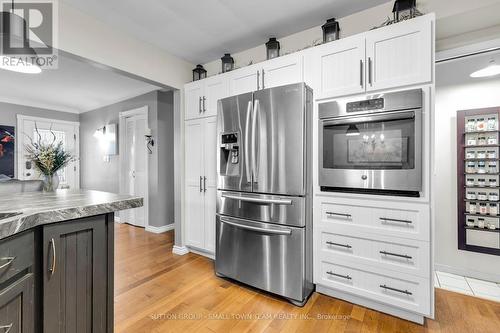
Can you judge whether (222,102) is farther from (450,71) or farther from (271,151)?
(450,71)

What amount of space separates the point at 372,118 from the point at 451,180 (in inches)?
57.4

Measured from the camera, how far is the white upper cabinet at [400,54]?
163 cm

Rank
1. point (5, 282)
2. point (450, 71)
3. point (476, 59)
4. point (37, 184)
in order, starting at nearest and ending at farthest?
point (5, 282), point (37, 184), point (476, 59), point (450, 71)

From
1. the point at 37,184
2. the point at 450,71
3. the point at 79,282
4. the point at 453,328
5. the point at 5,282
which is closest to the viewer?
the point at 5,282

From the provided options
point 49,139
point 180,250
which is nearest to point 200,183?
point 180,250

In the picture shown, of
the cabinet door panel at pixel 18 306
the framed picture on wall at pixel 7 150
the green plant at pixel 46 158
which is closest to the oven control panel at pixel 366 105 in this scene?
the cabinet door panel at pixel 18 306

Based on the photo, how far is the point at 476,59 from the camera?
2174mm

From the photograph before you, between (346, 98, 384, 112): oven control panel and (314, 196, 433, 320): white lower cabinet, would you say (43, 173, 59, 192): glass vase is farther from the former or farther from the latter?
(346, 98, 384, 112): oven control panel

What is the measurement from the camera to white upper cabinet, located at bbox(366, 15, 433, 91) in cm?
163

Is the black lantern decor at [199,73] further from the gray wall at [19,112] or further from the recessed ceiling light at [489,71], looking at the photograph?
the gray wall at [19,112]

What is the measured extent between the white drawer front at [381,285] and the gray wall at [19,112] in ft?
21.1

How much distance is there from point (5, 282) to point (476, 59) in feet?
11.9

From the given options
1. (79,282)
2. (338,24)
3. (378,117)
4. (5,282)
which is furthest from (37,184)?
(338,24)

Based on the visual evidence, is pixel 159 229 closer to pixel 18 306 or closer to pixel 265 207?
pixel 265 207
